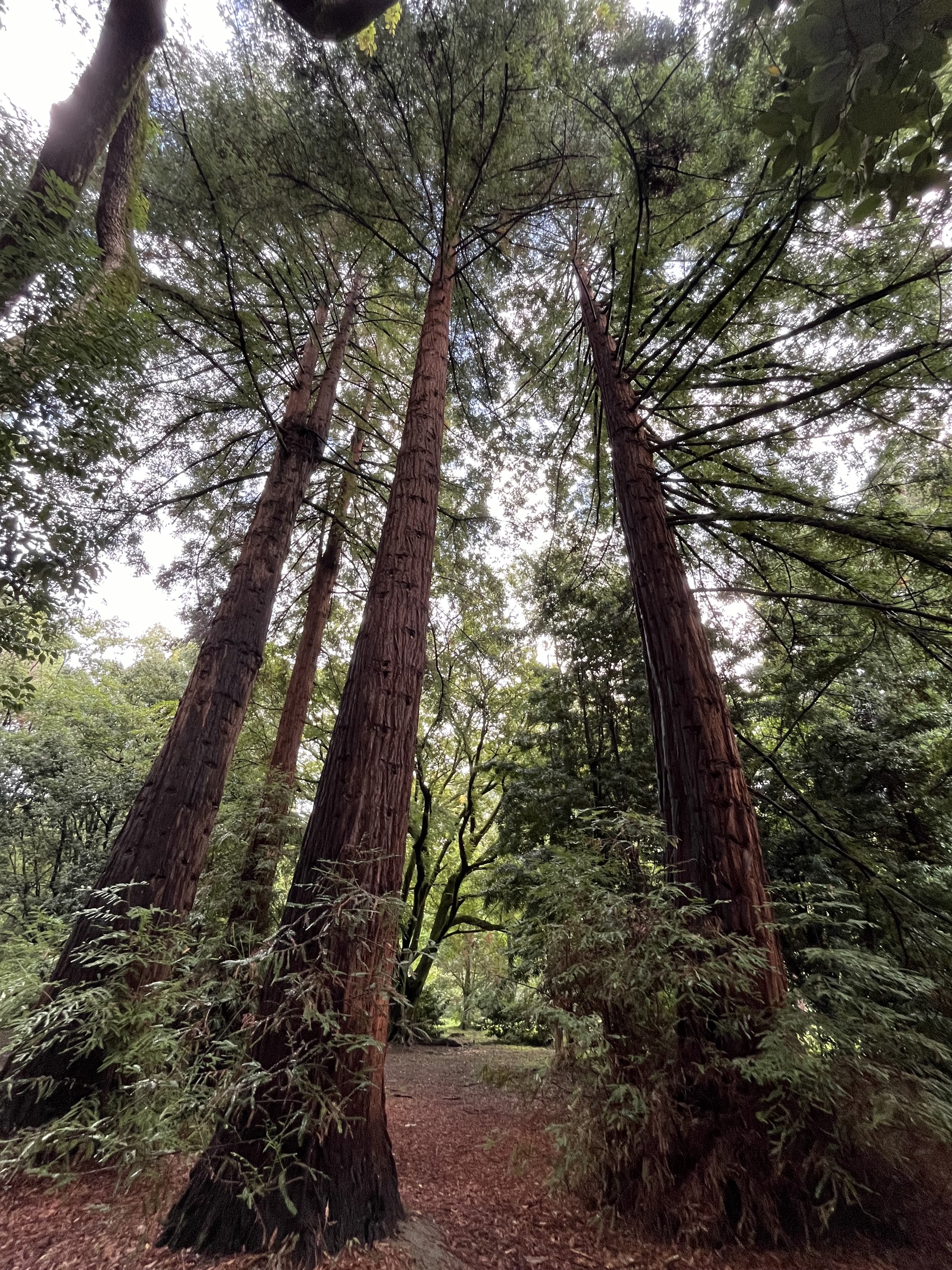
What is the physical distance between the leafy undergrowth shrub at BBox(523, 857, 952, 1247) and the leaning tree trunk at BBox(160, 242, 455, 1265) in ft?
2.44

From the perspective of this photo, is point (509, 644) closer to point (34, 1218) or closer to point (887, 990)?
point (887, 990)

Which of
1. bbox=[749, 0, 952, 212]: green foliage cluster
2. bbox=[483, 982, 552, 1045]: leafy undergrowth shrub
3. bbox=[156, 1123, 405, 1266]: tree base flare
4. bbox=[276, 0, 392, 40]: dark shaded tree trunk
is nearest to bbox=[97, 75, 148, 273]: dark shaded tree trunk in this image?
bbox=[276, 0, 392, 40]: dark shaded tree trunk

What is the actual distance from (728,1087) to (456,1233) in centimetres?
126

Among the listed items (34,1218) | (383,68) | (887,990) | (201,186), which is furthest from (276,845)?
(383,68)

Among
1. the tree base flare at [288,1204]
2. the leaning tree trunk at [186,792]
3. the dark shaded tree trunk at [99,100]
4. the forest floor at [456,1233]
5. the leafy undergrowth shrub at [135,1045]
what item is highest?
the dark shaded tree trunk at [99,100]

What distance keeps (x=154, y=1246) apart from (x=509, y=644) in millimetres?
6957

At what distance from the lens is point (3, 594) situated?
3.12m

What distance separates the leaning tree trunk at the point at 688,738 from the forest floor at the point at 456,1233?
831 mm

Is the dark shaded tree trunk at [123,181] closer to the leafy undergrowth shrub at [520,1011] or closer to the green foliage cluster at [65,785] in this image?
the leafy undergrowth shrub at [520,1011]

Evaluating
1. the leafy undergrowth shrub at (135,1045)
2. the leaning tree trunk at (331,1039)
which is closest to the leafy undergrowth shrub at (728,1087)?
the leaning tree trunk at (331,1039)

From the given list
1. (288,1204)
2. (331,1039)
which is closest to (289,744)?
(331,1039)

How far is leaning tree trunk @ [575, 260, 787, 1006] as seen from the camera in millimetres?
2332

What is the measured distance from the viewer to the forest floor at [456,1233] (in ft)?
5.24

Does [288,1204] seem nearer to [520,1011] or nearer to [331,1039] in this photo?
[331,1039]
